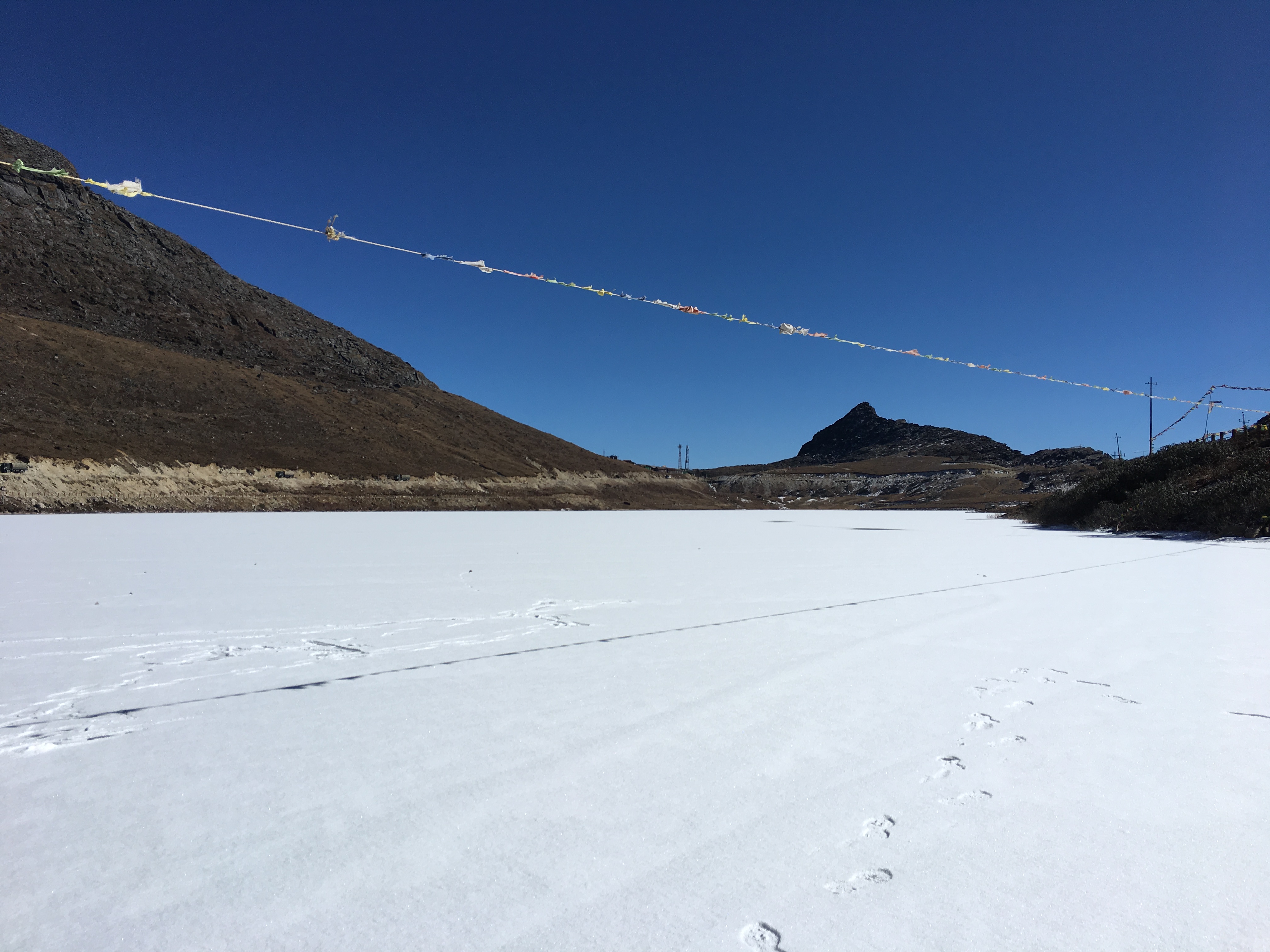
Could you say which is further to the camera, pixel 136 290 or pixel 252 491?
pixel 136 290

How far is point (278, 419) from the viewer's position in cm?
4406

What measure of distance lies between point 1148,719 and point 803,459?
565ft

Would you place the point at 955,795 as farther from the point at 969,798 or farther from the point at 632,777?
the point at 632,777

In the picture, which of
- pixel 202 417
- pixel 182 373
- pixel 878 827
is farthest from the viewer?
pixel 182 373

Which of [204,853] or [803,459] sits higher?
[803,459]

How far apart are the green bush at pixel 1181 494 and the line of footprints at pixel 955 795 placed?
1469 cm

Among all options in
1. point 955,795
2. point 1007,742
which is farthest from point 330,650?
point 1007,742

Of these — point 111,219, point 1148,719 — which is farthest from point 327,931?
point 111,219

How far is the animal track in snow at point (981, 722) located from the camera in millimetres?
2789

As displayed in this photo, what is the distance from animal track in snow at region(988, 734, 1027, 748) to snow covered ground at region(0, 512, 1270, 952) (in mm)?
77

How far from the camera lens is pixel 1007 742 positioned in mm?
2635

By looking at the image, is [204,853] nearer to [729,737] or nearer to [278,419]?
[729,737]

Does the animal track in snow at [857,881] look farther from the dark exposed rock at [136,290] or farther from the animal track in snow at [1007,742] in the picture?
the dark exposed rock at [136,290]

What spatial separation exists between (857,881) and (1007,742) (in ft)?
4.26
